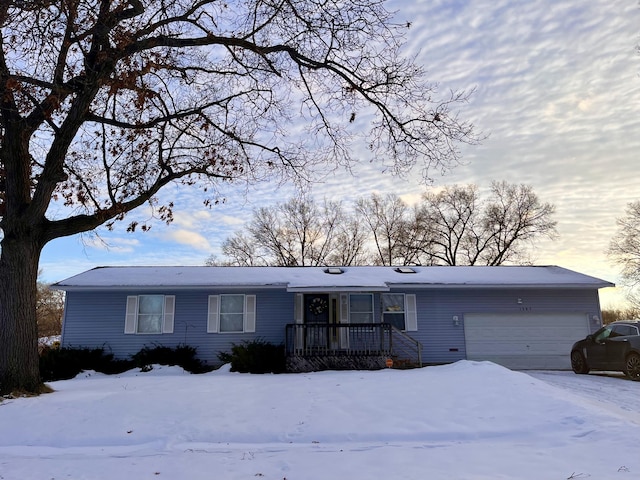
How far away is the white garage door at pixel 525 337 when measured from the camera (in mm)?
16297

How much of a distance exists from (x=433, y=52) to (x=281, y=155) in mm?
4630

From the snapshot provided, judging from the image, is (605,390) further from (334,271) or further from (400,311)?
(334,271)

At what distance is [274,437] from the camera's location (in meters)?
6.45

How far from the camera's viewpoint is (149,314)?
15.9 meters

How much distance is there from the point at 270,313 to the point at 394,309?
454 centimetres

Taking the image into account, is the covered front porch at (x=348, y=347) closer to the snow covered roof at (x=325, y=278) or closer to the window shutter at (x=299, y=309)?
the window shutter at (x=299, y=309)

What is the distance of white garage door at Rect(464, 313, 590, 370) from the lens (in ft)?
53.5

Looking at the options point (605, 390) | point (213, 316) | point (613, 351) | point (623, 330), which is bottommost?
point (605, 390)

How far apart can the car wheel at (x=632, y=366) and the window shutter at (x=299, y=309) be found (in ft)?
32.5

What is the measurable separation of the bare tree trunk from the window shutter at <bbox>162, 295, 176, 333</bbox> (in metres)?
6.54

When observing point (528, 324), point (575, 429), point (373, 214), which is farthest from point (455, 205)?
point (575, 429)

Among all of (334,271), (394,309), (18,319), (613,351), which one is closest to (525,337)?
(613,351)

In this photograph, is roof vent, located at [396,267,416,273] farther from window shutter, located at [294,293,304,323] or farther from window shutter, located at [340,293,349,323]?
window shutter, located at [294,293,304,323]

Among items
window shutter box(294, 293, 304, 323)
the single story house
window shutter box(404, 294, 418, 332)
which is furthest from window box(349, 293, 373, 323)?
window shutter box(294, 293, 304, 323)
